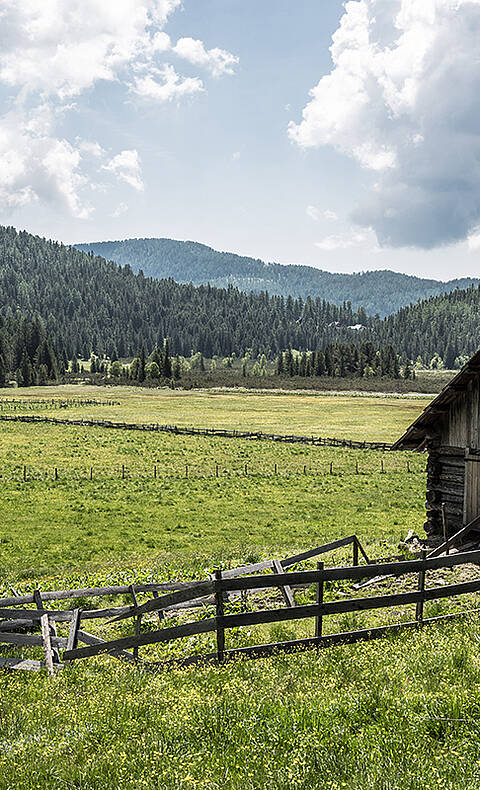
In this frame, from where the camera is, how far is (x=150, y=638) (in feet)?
30.8

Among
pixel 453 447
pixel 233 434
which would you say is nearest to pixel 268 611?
pixel 453 447

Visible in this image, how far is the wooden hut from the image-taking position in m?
17.8

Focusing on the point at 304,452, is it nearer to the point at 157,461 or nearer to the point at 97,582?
the point at 157,461

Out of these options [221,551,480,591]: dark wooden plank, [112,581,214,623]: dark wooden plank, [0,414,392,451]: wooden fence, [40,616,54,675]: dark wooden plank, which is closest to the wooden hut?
[221,551,480,591]: dark wooden plank

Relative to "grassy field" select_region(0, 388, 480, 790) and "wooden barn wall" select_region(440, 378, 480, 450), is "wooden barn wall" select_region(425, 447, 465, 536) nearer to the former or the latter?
"wooden barn wall" select_region(440, 378, 480, 450)

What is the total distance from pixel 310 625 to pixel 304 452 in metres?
41.7

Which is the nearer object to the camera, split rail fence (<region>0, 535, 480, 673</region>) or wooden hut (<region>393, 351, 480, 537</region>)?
split rail fence (<region>0, 535, 480, 673</region>)

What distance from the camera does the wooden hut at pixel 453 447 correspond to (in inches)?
701

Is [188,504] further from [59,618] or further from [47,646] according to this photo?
[47,646]

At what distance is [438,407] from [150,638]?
13235mm

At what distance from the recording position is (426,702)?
6.91 metres

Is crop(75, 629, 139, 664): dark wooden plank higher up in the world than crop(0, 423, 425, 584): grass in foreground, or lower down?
higher up

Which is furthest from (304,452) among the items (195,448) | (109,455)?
(109,455)

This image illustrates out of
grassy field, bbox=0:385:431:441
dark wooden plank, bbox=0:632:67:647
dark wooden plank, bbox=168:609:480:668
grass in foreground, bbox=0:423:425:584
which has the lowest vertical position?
grass in foreground, bbox=0:423:425:584
